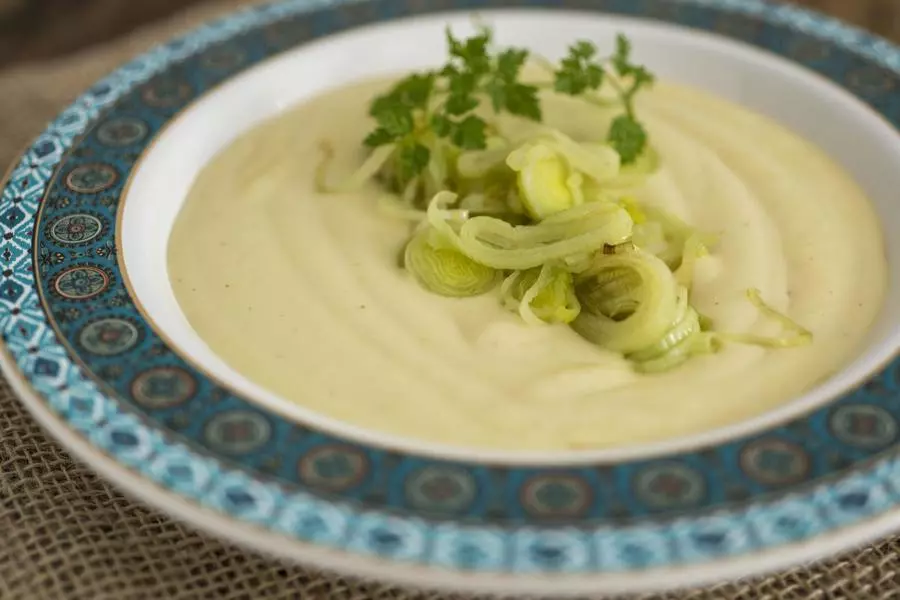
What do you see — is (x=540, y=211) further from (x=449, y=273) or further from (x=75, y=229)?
(x=75, y=229)

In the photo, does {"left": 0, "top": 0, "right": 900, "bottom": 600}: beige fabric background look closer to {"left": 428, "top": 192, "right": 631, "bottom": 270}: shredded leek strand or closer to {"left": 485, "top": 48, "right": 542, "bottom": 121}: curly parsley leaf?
{"left": 428, "top": 192, "right": 631, "bottom": 270}: shredded leek strand

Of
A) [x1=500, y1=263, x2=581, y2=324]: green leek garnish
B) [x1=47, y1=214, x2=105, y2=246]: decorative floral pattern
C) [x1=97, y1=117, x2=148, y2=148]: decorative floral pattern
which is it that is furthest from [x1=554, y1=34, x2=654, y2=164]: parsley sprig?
[x1=47, y1=214, x2=105, y2=246]: decorative floral pattern

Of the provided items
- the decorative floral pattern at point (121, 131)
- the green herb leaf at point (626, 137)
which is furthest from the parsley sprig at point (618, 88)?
the decorative floral pattern at point (121, 131)

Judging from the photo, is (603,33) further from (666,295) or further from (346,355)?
(346,355)

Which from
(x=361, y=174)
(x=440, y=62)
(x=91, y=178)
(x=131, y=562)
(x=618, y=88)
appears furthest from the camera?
(x=440, y=62)

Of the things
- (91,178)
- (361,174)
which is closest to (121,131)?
(91,178)

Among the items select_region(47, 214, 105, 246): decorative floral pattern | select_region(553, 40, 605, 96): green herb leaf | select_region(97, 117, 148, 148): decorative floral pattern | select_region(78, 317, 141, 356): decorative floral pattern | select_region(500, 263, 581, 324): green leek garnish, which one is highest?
select_region(553, 40, 605, 96): green herb leaf

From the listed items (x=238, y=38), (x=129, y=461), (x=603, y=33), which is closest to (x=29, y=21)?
(x=238, y=38)
